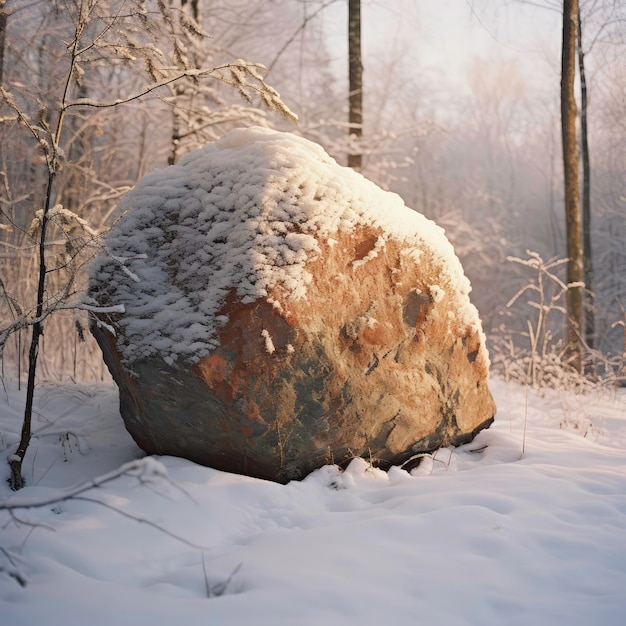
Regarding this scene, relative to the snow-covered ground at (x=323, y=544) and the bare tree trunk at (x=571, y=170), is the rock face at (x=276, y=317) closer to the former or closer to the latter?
the snow-covered ground at (x=323, y=544)

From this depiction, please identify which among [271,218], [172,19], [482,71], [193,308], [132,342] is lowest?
[132,342]

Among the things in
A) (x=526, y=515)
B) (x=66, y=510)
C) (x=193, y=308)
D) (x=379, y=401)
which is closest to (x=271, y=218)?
(x=193, y=308)

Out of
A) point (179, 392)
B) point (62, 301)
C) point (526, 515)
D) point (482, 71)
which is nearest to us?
point (526, 515)

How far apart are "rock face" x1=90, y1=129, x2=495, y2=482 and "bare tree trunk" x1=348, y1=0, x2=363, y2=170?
4144 millimetres

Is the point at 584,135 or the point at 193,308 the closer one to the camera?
the point at 193,308

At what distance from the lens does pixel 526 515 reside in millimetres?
1959

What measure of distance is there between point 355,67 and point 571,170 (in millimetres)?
2948

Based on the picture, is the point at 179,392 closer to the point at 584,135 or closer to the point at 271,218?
the point at 271,218

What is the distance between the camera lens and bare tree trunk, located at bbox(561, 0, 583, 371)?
6.41 metres

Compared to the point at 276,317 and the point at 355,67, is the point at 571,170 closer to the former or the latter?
the point at 355,67

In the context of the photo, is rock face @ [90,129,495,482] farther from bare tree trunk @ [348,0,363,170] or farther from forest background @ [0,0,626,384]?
bare tree trunk @ [348,0,363,170]

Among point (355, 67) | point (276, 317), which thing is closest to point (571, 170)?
→ point (355, 67)

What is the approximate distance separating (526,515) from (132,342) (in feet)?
5.85

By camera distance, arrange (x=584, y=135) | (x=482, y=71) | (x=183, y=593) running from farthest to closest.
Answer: (x=482, y=71) → (x=584, y=135) → (x=183, y=593)
